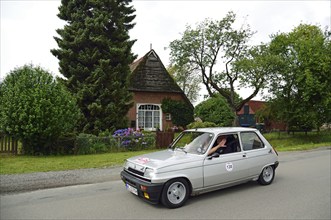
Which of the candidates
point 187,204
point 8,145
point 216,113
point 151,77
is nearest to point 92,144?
point 8,145

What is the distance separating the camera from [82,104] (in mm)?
17844

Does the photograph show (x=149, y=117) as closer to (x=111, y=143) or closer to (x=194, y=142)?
(x=111, y=143)

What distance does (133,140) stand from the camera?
570 inches

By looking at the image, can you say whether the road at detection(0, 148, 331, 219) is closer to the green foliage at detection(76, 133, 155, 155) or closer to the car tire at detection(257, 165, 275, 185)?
the car tire at detection(257, 165, 275, 185)

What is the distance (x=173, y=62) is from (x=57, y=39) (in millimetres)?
14219

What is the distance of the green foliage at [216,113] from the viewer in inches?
959

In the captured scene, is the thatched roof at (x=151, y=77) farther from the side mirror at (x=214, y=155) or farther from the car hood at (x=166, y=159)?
the side mirror at (x=214, y=155)

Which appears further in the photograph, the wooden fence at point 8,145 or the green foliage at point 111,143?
the green foliage at point 111,143

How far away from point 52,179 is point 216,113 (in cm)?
1889

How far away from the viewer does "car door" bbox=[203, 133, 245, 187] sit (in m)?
5.59

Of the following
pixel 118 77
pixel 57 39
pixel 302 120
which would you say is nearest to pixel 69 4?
pixel 57 39

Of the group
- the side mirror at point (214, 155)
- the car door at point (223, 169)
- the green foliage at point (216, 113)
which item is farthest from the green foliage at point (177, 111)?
the side mirror at point (214, 155)

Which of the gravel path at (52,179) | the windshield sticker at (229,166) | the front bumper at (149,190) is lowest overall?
the gravel path at (52,179)

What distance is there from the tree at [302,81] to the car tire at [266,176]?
1799 centimetres
